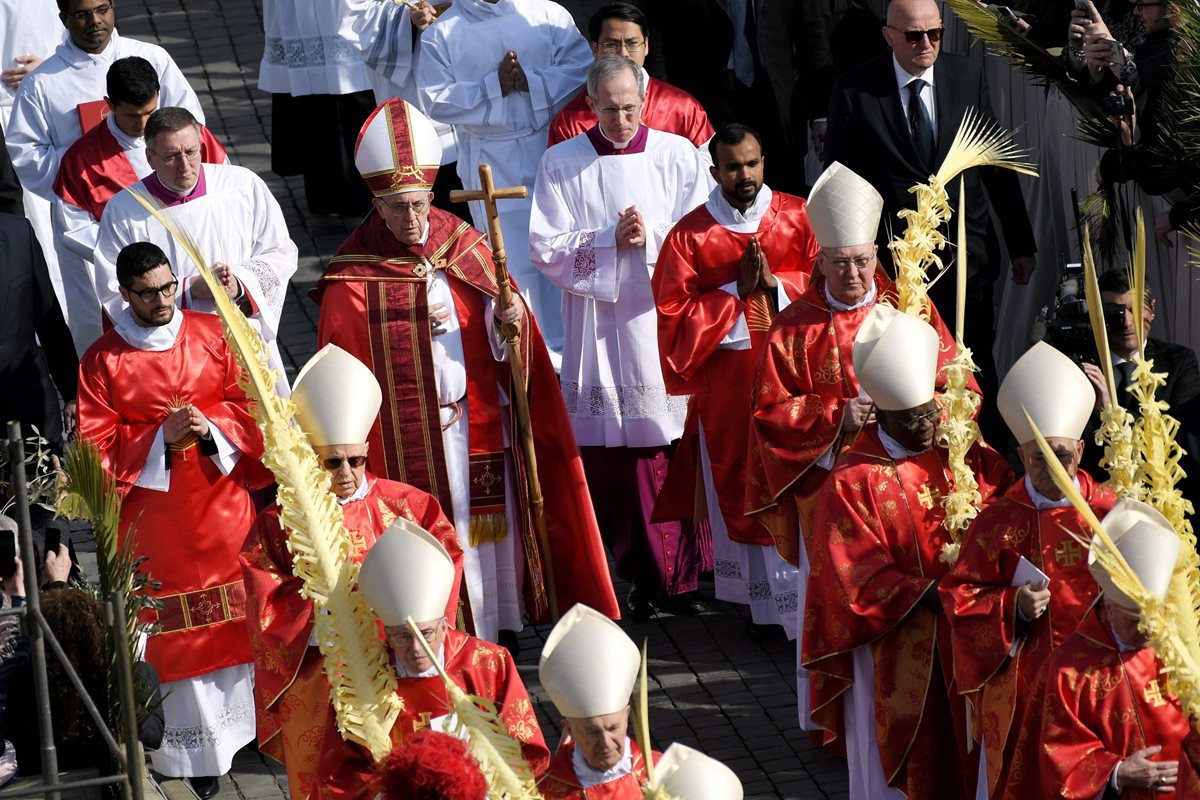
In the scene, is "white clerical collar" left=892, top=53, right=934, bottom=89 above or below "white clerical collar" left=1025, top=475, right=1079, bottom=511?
above

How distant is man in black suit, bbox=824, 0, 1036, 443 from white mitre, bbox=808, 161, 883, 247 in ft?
4.34

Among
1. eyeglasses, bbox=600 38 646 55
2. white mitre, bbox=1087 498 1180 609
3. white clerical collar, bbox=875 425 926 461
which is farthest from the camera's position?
eyeglasses, bbox=600 38 646 55

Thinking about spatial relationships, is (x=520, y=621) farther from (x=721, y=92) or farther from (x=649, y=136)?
(x=721, y=92)

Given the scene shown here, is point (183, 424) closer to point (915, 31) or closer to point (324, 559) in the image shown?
point (324, 559)

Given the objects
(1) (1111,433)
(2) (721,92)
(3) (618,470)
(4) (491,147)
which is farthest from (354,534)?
(2) (721,92)

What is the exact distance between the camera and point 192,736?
8.42 meters

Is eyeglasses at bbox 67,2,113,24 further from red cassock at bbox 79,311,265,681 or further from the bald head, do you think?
the bald head

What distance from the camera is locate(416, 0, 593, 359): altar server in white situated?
1116cm

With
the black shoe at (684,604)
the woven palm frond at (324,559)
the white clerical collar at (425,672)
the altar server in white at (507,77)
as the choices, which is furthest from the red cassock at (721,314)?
the white clerical collar at (425,672)

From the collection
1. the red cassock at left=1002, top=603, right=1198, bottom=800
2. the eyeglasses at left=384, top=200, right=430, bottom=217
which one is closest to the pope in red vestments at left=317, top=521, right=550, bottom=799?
the red cassock at left=1002, top=603, right=1198, bottom=800

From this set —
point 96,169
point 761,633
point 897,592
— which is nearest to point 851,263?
point 897,592

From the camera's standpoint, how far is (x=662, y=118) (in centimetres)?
1046

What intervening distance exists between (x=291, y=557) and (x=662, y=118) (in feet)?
13.5

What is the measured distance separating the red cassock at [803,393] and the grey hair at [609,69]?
1.69 m
